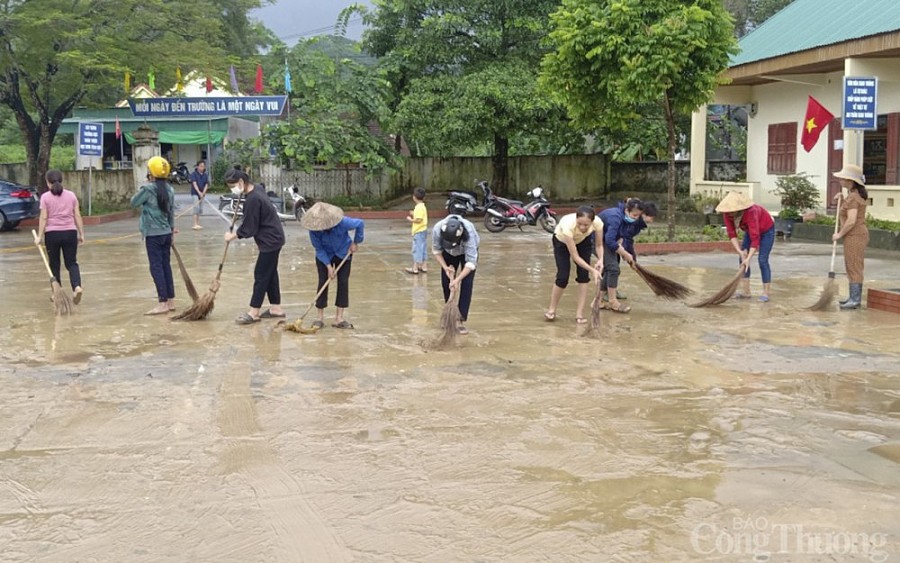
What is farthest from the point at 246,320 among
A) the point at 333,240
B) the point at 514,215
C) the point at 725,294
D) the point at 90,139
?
the point at 90,139

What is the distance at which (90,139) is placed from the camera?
21094mm

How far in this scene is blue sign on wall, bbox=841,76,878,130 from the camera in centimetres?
1150

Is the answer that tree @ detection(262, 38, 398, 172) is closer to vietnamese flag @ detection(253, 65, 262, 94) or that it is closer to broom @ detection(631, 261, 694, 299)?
vietnamese flag @ detection(253, 65, 262, 94)

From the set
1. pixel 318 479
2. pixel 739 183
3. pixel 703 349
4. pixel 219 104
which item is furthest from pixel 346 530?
→ pixel 219 104

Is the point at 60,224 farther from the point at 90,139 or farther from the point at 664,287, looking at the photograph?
the point at 90,139

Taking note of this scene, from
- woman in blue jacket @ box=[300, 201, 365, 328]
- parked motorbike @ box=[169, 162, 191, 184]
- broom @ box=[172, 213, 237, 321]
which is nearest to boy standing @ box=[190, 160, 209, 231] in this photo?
broom @ box=[172, 213, 237, 321]

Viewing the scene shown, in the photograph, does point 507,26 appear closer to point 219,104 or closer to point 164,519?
point 219,104

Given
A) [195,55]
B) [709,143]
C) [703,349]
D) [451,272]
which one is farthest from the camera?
[709,143]

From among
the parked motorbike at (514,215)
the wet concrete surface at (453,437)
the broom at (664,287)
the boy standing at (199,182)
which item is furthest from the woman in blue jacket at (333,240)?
the boy standing at (199,182)

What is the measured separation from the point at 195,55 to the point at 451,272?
16.9m

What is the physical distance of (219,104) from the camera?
23.2 metres

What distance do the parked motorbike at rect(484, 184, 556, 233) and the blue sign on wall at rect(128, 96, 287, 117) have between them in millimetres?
7168

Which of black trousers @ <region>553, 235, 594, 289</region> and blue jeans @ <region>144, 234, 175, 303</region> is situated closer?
black trousers @ <region>553, 235, 594, 289</region>

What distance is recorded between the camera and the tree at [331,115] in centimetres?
2422
